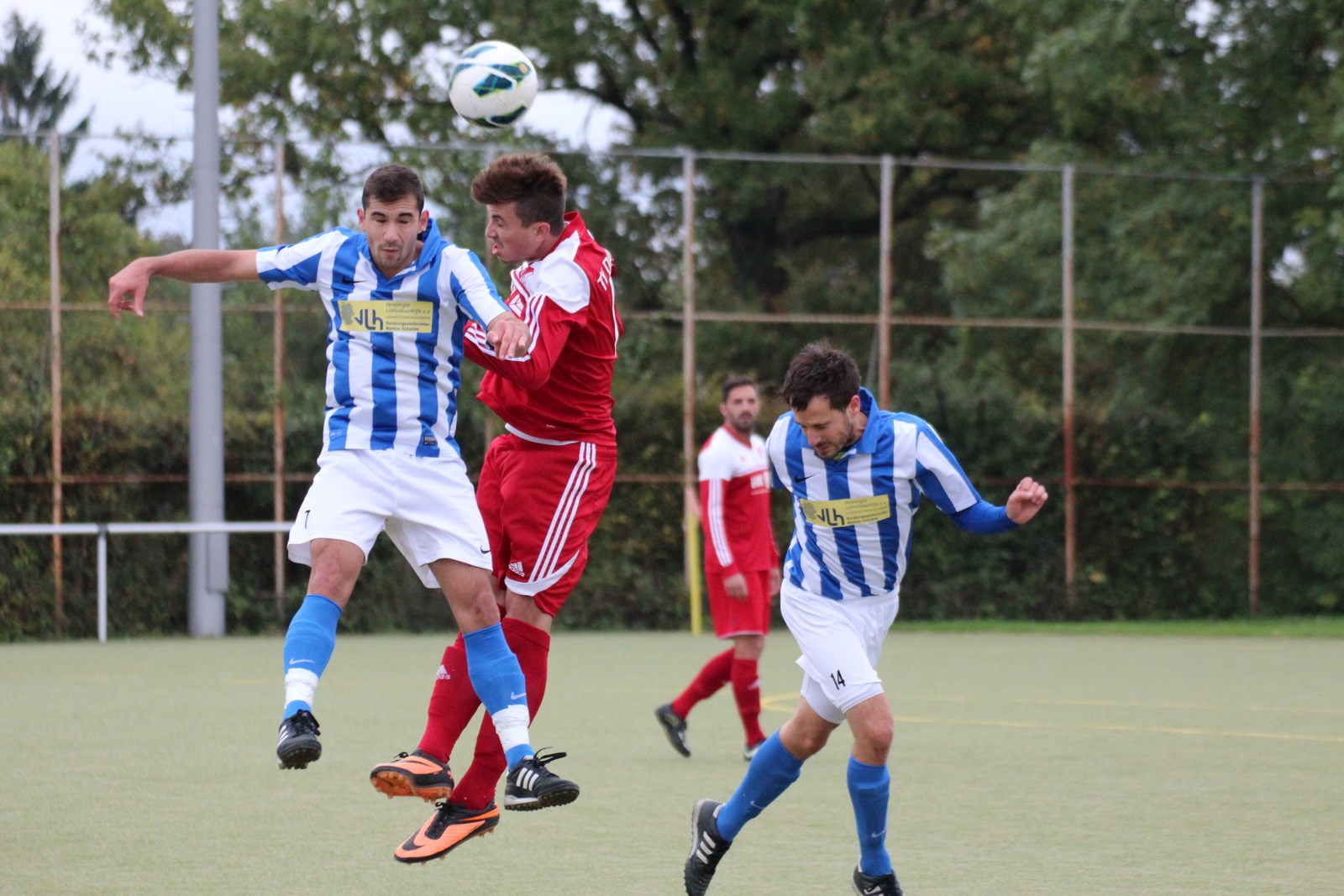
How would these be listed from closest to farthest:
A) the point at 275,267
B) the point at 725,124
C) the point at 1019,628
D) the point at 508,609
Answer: the point at 275,267 < the point at 508,609 < the point at 1019,628 < the point at 725,124

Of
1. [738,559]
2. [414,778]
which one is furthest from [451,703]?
[738,559]

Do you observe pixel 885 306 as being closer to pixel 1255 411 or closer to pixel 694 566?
pixel 694 566

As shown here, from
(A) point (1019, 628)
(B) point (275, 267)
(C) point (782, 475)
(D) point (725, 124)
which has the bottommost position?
(A) point (1019, 628)

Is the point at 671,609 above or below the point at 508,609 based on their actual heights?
below

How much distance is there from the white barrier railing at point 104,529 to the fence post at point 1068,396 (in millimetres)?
8793

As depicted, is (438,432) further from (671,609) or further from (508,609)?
(671,609)

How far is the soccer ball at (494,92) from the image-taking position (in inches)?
258

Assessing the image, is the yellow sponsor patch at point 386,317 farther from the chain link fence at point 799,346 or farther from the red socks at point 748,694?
the chain link fence at point 799,346

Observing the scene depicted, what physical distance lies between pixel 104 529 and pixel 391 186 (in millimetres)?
12463

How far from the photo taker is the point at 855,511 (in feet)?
19.1

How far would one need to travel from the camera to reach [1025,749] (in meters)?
9.30

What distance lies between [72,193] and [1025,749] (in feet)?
40.9

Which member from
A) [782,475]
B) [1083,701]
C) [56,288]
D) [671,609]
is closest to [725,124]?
[671,609]

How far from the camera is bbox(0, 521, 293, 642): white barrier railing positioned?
1666cm
